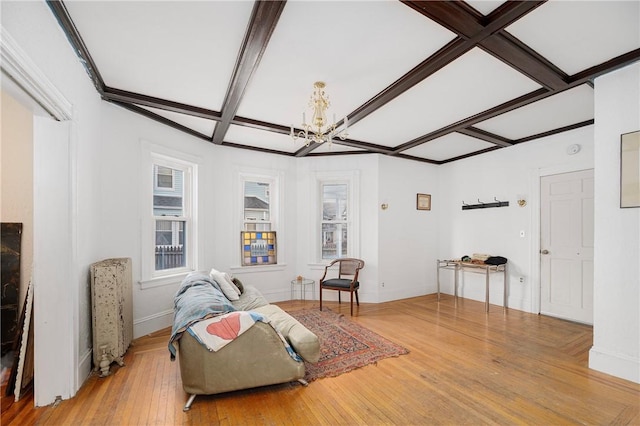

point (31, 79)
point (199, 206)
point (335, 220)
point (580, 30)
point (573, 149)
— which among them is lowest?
point (335, 220)

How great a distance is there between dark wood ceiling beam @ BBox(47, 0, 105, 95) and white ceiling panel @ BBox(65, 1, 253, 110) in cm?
3

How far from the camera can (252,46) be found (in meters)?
2.11

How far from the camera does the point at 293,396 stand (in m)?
2.24

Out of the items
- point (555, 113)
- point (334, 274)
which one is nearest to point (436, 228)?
point (334, 274)

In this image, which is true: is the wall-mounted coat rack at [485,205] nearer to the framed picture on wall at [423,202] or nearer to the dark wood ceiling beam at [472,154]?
the framed picture on wall at [423,202]

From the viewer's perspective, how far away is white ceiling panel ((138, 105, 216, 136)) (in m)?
3.52

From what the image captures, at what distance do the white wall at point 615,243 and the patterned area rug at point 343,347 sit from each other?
175cm

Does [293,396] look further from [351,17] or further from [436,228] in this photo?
[436,228]

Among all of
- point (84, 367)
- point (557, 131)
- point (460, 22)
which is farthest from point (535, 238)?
point (84, 367)

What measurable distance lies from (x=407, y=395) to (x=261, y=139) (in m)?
3.74

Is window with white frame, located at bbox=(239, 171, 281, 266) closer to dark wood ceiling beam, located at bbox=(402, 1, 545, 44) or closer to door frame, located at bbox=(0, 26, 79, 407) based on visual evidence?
door frame, located at bbox=(0, 26, 79, 407)

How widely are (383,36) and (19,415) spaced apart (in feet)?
12.0

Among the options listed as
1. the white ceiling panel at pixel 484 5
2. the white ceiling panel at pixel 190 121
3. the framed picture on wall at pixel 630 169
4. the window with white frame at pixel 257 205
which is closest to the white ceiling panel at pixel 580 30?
the white ceiling panel at pixel 484 5

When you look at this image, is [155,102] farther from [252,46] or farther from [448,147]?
[448,147]
